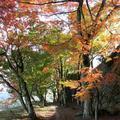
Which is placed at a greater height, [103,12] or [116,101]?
[103,12]

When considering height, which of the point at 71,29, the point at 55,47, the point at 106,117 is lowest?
the point at 106,117

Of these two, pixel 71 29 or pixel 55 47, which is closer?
pixel 55 47

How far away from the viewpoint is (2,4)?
17.9 meters

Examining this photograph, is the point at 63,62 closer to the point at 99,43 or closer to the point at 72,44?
the point at 99,43

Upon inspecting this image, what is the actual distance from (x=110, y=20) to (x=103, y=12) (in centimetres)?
72

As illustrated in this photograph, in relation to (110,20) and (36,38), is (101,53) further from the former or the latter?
(36,38)

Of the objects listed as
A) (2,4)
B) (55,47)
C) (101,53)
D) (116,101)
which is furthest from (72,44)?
(116,101)

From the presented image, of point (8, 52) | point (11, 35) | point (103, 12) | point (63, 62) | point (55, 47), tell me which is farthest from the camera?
point (63, 62)

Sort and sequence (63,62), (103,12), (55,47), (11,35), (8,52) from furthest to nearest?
1. (63,62)
2. (8,52)
3. (11,35)
4. (103,12)
5. (55,47)

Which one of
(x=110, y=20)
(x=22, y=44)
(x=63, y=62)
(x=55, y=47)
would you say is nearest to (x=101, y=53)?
(x=110, y=20)

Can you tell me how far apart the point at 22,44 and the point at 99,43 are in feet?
20.1

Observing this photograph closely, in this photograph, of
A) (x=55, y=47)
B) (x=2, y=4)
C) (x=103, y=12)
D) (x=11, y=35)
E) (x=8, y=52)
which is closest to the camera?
(x=2, y=4)

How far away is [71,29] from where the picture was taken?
2097 centimetres

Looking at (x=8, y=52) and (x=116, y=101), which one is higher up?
(x=8, y=52)
